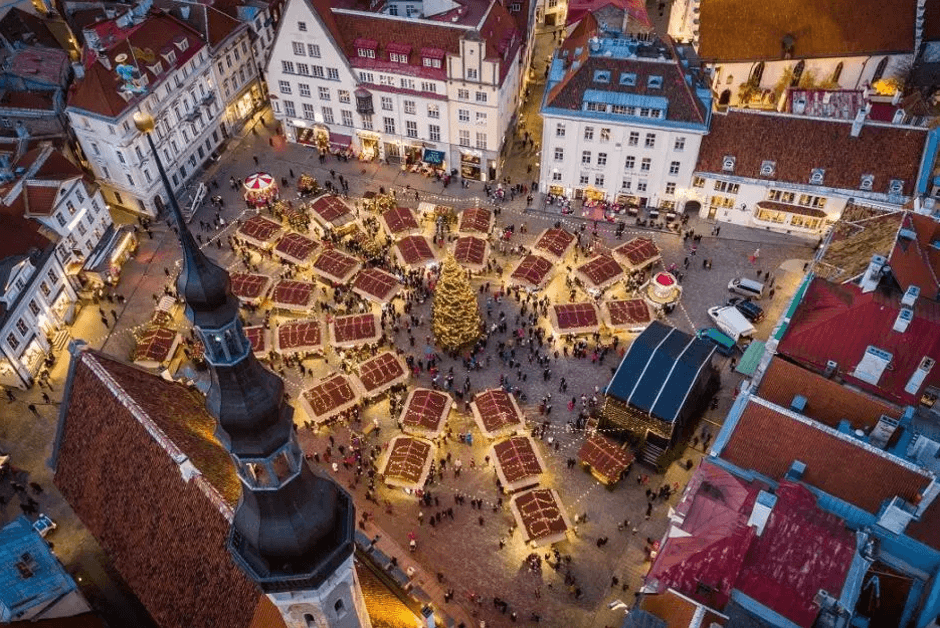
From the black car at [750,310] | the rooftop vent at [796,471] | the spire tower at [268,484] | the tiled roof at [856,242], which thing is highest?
the spire tower at [268,484]

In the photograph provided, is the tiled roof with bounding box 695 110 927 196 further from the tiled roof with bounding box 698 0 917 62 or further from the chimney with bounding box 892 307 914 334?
the chimney with bounding box 892 307 914 334

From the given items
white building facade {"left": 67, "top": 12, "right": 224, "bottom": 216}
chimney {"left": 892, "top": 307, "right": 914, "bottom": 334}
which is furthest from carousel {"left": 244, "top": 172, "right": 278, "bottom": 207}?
chimney {"left": 892, "top": 307, "right": 914, "bottom": 334}

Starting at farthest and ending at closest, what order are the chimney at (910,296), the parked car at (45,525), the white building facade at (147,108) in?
the white building facade at (147,108) → the parked car at (45,525) → the chimney at (910,296)

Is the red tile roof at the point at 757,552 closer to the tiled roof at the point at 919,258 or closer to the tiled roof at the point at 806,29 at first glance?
the tiled roof at the point at 919,258

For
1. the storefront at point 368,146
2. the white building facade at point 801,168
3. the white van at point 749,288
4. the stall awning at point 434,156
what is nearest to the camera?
the white building facade at point 801,168

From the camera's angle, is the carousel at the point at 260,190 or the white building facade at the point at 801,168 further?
the carousel at the point at 260,190

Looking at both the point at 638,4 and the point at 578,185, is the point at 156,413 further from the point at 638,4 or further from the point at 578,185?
the point at 638,4

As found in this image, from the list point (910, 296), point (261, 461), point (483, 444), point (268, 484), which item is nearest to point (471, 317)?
point (483, 444)

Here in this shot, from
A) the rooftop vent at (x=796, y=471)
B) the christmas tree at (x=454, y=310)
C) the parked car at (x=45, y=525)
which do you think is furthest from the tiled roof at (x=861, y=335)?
the parked car at (x=45, y=525)
